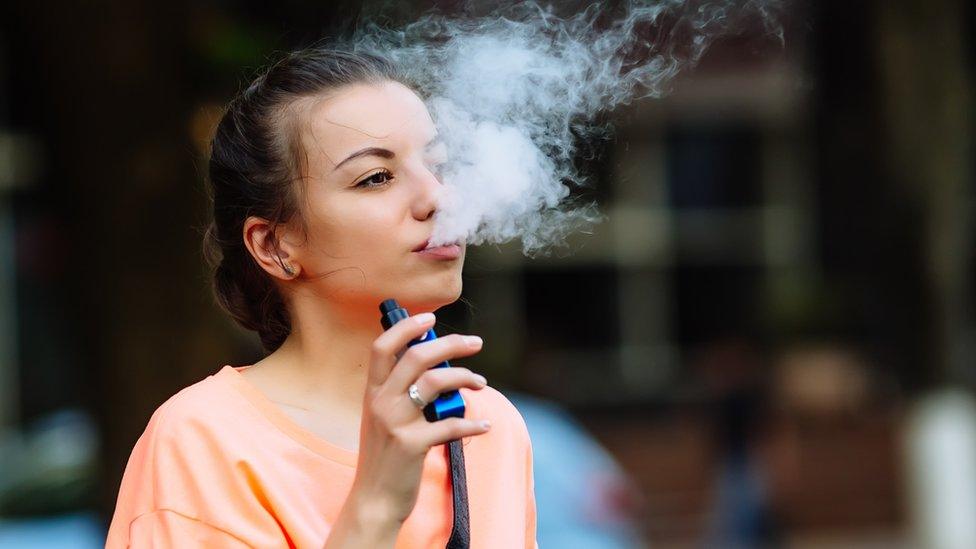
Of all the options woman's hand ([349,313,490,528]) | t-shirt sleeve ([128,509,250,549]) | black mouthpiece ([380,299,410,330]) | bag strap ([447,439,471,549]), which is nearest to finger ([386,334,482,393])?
woman's hand ([349,313,490,528])

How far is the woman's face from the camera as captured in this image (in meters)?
2.20

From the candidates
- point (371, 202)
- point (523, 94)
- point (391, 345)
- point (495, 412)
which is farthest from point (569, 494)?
point (391, 345)

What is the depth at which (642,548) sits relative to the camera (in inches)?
487

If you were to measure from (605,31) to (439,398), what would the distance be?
1.09m

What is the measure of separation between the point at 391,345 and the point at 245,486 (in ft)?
1.07

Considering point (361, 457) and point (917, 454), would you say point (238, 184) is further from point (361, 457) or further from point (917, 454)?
point (917, 454)

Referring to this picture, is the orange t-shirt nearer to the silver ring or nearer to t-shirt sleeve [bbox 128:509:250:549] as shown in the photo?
t-shirt sleeve [bbox 128:509:250:549]

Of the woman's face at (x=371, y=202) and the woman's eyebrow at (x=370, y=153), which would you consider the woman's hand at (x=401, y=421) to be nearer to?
the woman's face at (x=371, y=202)

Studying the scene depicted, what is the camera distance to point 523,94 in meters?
2.46

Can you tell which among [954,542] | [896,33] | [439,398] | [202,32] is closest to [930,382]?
[954,542]

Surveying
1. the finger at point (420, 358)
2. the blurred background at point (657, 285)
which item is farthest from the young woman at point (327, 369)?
the blurred background at point (657, 285)

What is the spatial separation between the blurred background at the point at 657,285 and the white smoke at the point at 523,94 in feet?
0.52

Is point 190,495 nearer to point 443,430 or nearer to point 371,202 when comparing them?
point 443,430

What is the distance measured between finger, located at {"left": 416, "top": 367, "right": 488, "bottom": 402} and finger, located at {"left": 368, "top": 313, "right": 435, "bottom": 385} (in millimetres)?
52
